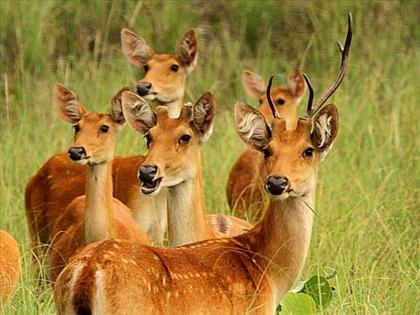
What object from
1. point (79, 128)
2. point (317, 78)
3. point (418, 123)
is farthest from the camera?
point (317, 78)

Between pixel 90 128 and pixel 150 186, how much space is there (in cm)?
124

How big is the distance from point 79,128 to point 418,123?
8.65ft

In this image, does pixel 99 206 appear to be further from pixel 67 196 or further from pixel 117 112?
pixel 67 196

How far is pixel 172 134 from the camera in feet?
25.3

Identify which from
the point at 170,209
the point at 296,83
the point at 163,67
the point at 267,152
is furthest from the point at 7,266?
the point at 296,83

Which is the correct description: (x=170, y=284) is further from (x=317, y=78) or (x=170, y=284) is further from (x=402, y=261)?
(x=317, y=78)

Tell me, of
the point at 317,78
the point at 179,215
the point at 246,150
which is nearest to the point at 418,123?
the point at 246,150

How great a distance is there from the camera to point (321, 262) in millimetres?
8211

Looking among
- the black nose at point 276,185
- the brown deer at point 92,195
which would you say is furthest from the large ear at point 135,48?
the black nose at point 276,185

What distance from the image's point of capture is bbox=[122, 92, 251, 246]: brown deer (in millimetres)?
7648

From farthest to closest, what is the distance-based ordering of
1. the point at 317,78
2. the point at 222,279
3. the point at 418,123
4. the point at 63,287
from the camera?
the point at 317,78 → the point at 418,123 → the point at 222,279 → the point at 63,287

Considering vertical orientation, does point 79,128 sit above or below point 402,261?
above

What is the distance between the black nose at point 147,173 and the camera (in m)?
7.39

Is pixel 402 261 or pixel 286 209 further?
pixel 402 261
